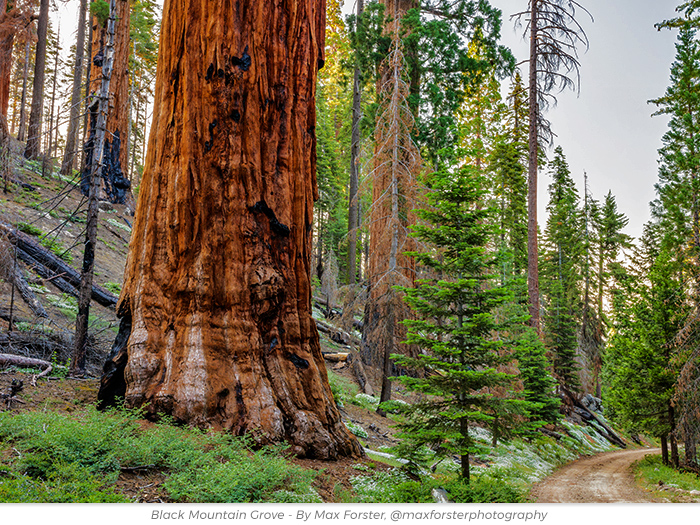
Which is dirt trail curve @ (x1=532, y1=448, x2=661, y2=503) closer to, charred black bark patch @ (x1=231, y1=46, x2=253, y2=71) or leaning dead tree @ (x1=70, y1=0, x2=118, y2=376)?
leaning dead tree @ (x1=70, y1=0, x2=118, y2=376)

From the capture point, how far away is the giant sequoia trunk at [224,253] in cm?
463

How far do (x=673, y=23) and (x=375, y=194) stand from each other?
6731mm

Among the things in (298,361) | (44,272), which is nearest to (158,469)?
(298,361)

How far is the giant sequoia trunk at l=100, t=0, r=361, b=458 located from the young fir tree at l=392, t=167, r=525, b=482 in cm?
102

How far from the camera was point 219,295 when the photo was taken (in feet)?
15.8

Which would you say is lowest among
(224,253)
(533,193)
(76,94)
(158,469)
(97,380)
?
(158,469)

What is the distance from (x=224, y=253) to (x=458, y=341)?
2.97m

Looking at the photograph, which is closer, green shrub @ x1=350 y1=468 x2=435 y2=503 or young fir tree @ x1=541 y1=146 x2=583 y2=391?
green shrub @ x1=350 y1=468 x2=435 y2=503

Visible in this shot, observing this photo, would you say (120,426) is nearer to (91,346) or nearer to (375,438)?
(91,346)

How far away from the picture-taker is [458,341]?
17.4ft

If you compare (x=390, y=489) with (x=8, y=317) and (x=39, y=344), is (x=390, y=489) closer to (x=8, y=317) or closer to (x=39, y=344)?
(x=39, y=344)

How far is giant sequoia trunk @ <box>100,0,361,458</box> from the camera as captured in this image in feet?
15.2

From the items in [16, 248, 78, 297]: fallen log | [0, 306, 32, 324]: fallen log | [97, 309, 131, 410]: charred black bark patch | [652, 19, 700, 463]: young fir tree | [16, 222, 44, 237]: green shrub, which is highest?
[652, 19, 700, 463]: young fir tree

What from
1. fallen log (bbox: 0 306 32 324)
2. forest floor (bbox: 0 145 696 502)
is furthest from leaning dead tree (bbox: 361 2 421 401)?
fallen log (bbox: 0 306 32 324)
